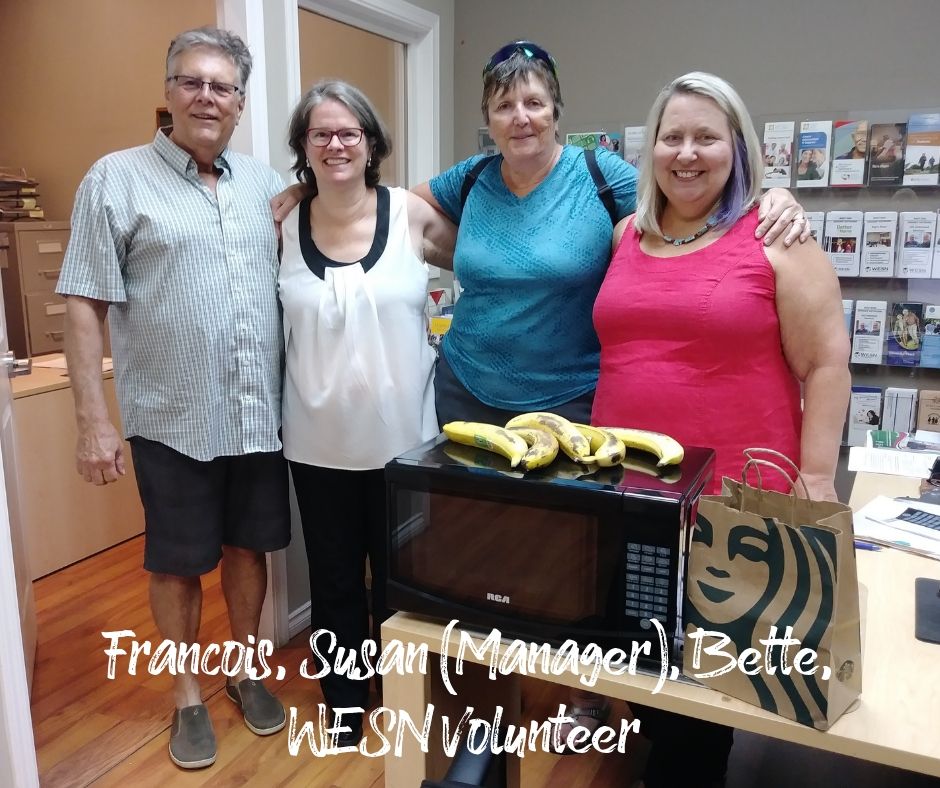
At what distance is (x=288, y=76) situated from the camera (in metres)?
2.32

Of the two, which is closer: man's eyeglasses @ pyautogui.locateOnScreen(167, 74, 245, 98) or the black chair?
the black chair

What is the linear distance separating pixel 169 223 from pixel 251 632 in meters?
1.10

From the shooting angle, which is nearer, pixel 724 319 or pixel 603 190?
pixel 724 319

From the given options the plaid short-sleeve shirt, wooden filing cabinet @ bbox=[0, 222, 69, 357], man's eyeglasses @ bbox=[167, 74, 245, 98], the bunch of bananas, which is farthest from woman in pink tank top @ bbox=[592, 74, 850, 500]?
wooden filing cabinet @ bbox=[0, 222, 69, 357]

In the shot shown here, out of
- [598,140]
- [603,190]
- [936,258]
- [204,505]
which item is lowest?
[204,505]

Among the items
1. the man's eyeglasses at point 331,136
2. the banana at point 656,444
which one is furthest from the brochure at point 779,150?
the banana at point 656,444

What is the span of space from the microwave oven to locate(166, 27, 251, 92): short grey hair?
1.13 m

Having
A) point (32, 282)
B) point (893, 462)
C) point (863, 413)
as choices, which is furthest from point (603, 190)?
point (32, 282)

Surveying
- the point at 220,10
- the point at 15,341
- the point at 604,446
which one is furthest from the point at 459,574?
the point at 15,341

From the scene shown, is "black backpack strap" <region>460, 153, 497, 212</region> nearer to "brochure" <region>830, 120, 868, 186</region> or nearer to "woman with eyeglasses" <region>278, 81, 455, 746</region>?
"woman with eyeglasses" <region>278, 81, 455, 746</region>

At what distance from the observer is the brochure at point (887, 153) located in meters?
2.58

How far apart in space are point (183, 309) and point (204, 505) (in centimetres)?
47

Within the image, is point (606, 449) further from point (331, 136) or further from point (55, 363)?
point (55, 363)

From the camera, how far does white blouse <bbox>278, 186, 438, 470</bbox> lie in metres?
1.76
